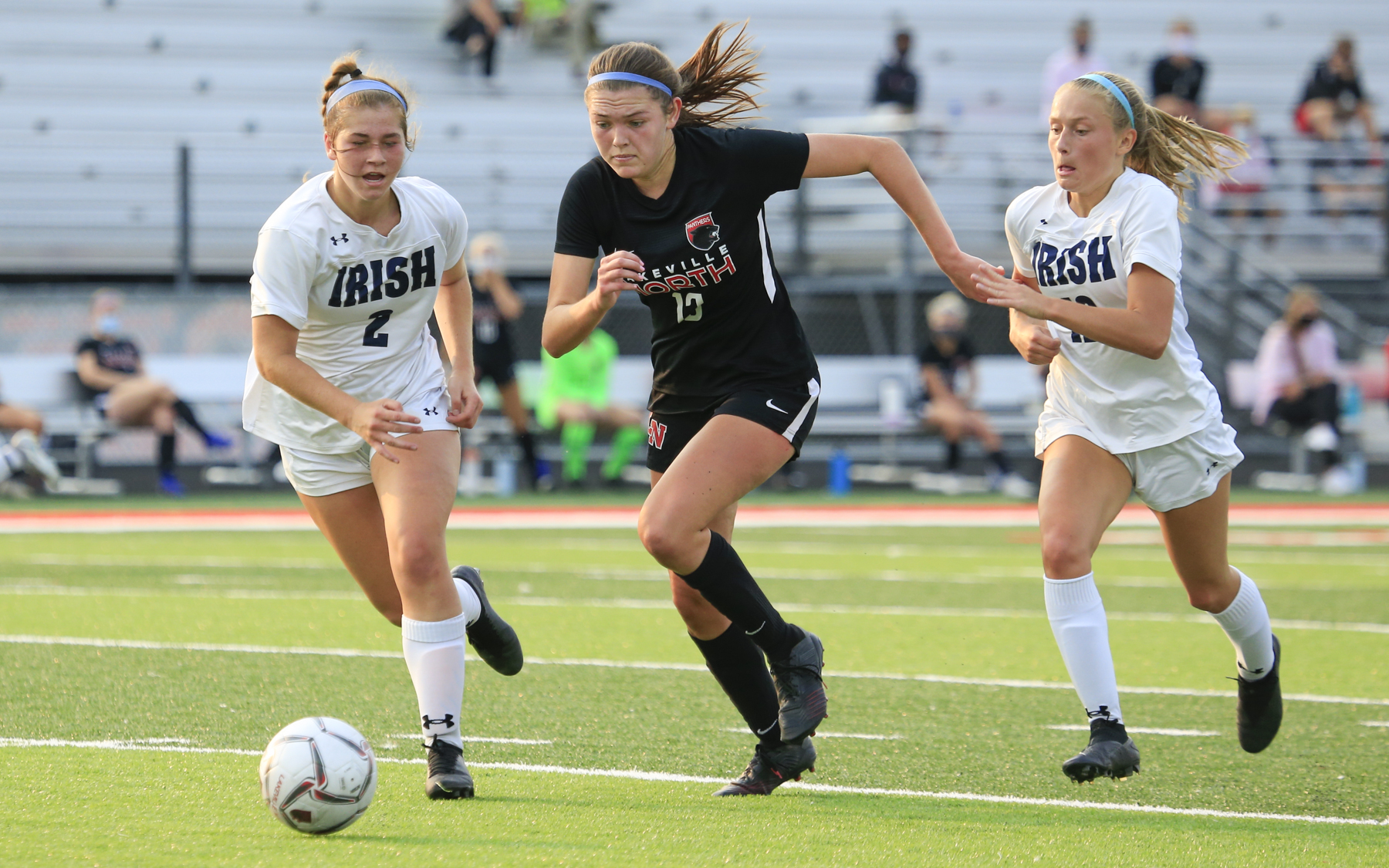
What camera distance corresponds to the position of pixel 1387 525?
42.4 ft

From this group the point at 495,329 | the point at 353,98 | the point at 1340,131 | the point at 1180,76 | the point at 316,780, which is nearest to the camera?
the point at 316,780

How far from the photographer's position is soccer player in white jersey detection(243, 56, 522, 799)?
437 cm

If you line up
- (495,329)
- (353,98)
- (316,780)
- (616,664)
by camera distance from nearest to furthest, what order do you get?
1. (316,780)
2. (353,98)
3. (616,664)
4. (495,329)

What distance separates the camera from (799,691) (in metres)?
4.43

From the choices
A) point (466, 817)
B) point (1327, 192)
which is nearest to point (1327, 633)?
point (466, 817)

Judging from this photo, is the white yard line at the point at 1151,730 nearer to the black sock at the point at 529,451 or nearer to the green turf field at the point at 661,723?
the green turf field at the point at 661,723

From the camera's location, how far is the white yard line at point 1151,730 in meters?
5.39

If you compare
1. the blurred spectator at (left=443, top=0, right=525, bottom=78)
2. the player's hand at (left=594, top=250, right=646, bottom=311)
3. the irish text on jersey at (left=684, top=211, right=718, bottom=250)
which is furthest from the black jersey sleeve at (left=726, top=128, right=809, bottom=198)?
the blurred spectator at (left=443, top=0, right=525, bottom=78)

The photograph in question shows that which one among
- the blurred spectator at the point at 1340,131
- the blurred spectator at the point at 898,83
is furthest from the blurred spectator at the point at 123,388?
the blurred spectator at the point at 1340,131

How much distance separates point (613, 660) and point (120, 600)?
9.76ft

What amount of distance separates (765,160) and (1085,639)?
1.57 metres

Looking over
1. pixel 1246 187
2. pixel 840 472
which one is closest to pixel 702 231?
pixel 840 472

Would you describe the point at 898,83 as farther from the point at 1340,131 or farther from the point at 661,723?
the point at 661,723

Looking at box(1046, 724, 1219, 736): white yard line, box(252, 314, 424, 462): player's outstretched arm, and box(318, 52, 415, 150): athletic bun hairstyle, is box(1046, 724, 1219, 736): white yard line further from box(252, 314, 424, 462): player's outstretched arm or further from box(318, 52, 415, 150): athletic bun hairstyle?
box(318, 52, 415, 150): athletic bun hairstyle
